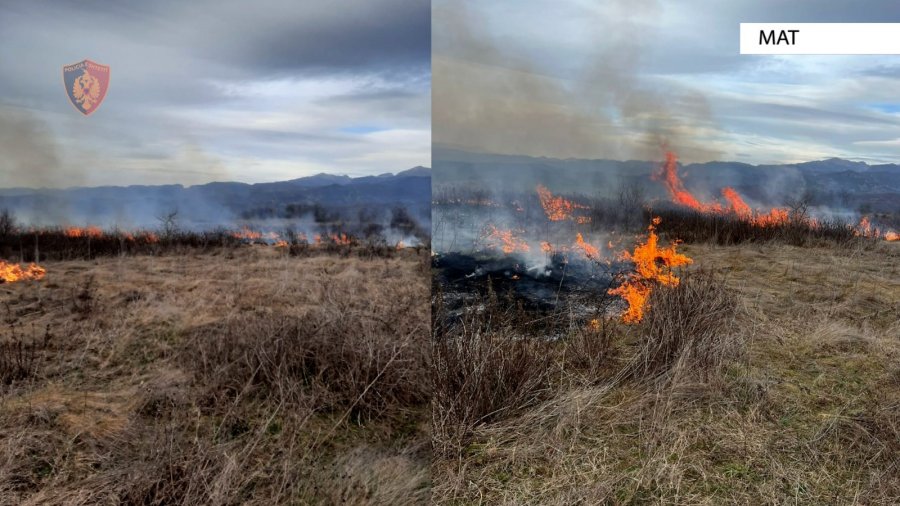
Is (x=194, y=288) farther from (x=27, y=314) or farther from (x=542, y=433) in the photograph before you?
(x=542, y=433)

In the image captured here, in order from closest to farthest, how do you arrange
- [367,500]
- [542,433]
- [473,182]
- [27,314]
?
[367,500]
[542,433]
[27,314]
[473,182]

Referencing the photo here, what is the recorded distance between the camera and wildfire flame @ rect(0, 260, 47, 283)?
625 centimetres

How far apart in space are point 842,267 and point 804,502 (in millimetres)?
7782

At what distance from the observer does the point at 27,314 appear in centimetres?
607

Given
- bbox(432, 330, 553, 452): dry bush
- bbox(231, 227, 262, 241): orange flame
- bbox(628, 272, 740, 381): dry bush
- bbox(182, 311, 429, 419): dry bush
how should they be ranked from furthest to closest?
bbox(231, 227, 262, 241): orange flame < bbox(628, 272, 740, 381): dry bush < bbox(182, 311, 429, 419): dry bush < bbox(432, 330, 553, 452): dry bush

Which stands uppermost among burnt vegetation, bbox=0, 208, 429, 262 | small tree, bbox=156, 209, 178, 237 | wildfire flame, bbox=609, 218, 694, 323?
small tree, bbox=156, 209, 178, 237

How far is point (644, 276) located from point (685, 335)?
53.2 inches

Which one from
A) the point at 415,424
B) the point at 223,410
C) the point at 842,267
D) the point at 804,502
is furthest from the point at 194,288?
the point at 842,267

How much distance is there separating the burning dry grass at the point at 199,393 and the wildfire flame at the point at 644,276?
256cm

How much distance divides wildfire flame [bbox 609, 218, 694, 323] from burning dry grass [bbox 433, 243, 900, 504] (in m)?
0.30

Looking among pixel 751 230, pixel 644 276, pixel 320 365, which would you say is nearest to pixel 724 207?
pixel 751 230

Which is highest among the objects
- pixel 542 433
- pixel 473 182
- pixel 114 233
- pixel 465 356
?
pixel 473 182

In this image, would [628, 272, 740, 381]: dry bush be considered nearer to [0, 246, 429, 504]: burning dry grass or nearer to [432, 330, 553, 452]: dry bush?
[432, 330, 553, 452]: dry bush

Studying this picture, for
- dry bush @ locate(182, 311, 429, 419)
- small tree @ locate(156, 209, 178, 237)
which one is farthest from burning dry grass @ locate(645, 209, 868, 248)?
small tree @ locate(156, 209, 178, 237)
